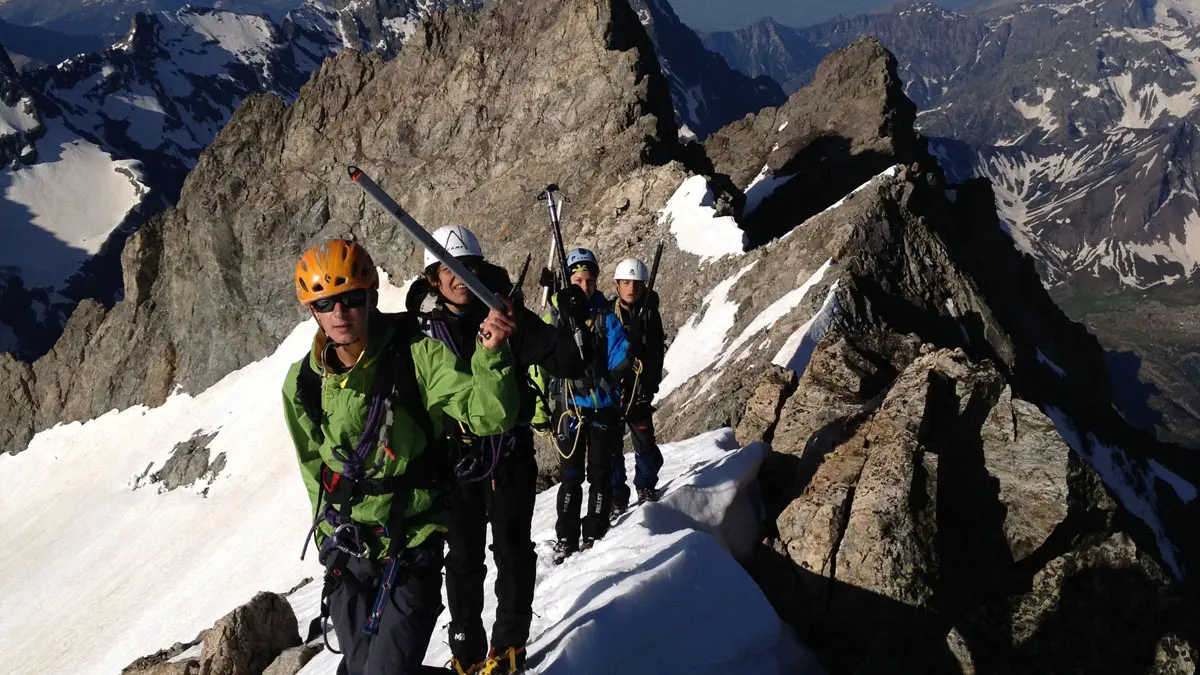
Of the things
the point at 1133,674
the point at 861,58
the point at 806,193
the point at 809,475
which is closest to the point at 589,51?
the point at 806,193

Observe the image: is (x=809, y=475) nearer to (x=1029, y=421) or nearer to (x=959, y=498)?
(x=959, y=498)

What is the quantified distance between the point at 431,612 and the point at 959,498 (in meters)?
7.00

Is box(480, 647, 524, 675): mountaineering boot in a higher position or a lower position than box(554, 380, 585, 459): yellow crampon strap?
lower

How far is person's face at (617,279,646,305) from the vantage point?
456 inches

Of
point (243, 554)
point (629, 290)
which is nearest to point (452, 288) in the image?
point (629, 290)

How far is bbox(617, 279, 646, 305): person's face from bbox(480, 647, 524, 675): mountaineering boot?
5.33 m

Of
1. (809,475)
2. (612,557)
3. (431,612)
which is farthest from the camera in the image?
(809,475)

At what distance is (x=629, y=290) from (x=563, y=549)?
3414mm

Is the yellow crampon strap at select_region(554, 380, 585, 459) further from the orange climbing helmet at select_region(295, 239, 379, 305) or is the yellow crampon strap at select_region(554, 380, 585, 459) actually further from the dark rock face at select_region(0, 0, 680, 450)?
the dark rock face at select_region(0, 0, 680, 450)

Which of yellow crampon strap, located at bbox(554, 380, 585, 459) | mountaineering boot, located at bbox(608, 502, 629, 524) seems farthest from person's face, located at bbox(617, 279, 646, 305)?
mountaineering boot, located at bbox(608, 502, 629, 524)

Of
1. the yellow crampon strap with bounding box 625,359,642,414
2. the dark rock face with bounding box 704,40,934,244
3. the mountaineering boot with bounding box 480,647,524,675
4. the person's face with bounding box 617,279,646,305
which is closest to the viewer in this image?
the mountaineering boot with bounding box 480,647,524,675

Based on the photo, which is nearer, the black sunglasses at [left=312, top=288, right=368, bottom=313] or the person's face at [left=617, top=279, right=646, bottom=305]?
the black sunglasses at [left=312, top=288, right=368, bottom=313]

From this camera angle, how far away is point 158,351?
230 feet

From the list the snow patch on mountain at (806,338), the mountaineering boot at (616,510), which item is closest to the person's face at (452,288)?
the mountaineering boot at (616,510)
